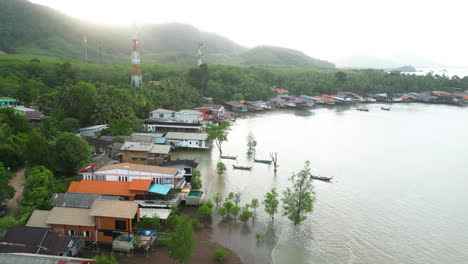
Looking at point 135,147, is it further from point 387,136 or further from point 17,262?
point 387,136

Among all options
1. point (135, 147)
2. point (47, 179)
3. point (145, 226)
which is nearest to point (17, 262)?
point (145, 226)

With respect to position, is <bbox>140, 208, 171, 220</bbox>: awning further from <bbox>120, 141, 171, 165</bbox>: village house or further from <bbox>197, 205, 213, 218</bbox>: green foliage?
<bbox>120, 141, 171, 165</bbox>: village house

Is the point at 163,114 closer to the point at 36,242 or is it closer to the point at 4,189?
the point at 4,189

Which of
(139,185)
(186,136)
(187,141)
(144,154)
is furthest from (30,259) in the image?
(186,136)

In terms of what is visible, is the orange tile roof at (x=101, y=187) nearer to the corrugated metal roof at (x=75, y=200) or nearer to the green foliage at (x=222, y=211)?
the corrugated metal roof at (x=75, y=200)

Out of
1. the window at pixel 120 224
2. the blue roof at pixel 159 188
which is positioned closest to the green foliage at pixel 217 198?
the blue roof at pixel 159 188

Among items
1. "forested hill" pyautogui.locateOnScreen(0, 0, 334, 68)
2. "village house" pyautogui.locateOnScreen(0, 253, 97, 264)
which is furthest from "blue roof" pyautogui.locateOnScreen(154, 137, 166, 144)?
"forested hill" pyautogui.locateOnScreen(0, 0, 334, 68)
